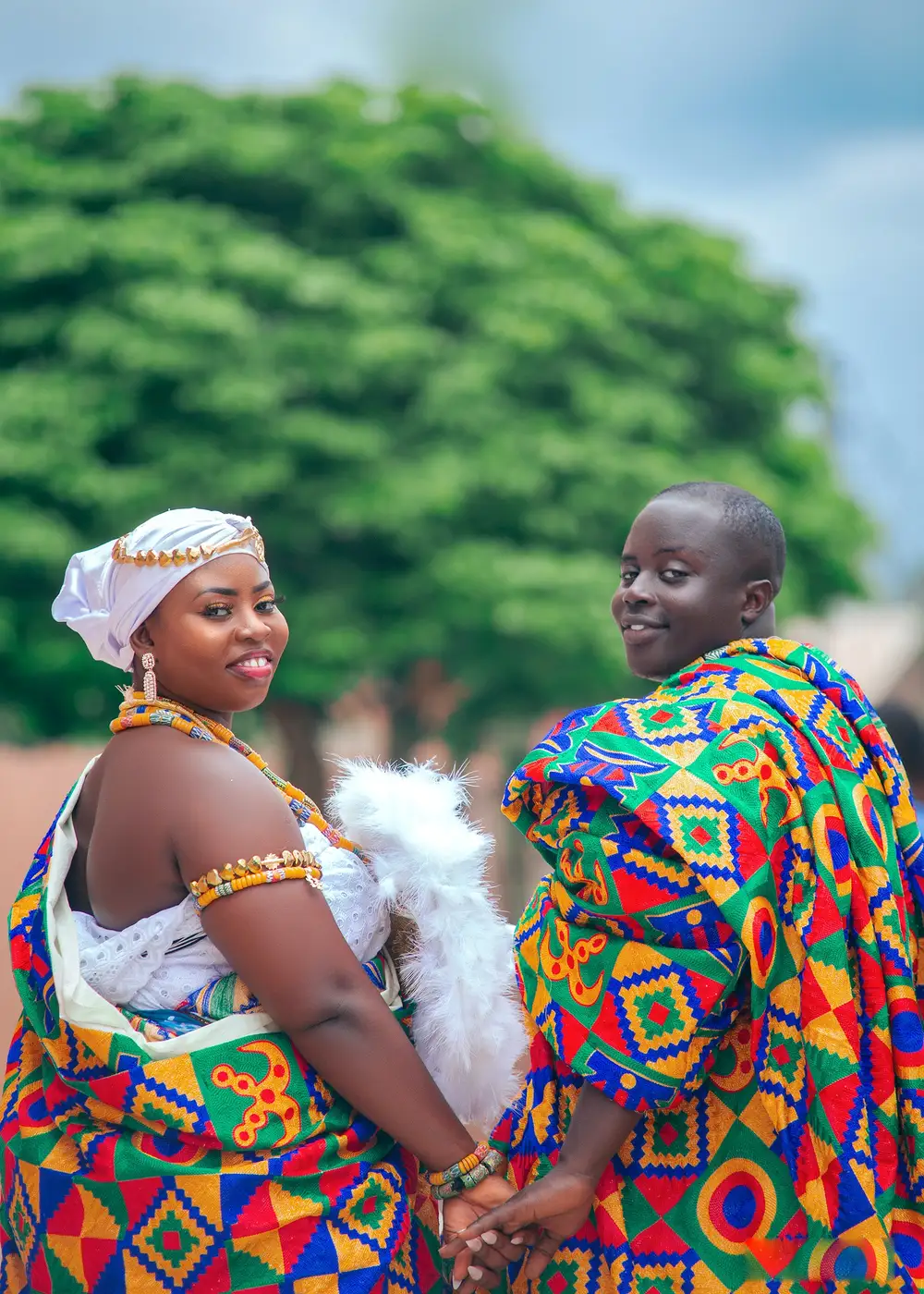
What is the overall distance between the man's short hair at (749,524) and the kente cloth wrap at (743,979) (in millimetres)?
221

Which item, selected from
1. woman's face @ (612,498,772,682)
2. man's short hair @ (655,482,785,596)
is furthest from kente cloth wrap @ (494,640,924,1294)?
man's short hair @ (655,482,785,596)

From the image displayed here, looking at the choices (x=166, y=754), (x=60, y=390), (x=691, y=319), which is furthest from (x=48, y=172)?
(x=166, y=754)

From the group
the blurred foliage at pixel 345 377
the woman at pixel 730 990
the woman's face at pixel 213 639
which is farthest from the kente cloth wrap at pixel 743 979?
the blurred foliage at pixel 345 377

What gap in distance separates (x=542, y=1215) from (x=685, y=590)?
41.5 inches

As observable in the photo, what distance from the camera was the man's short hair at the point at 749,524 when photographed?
94.7 inches

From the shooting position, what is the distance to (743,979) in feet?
7.30

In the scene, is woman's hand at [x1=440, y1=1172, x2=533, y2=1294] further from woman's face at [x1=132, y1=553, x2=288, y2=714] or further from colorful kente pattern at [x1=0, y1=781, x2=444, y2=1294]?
woman's face at [x1=132, y1=553, x2=288, y2=714]

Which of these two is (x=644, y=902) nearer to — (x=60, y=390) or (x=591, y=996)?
(x=591, y=996)

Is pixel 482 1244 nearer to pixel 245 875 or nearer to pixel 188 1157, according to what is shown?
pixel 188 1157

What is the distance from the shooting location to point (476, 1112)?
241cm

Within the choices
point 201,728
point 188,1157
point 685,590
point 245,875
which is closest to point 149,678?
point 201,728

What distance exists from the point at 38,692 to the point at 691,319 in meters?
6.95

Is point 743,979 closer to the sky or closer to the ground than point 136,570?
closer to the ground

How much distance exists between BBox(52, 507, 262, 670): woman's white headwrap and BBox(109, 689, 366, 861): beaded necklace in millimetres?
92
